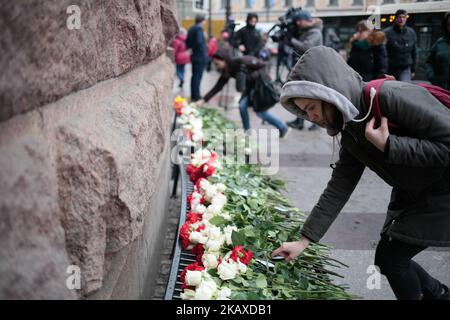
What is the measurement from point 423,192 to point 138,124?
1.17 metres

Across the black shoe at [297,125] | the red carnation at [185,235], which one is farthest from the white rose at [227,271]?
the black shoe at [297,125]

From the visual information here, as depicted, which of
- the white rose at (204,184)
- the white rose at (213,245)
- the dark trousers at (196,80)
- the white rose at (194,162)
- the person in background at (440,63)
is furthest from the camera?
the dark trousers at (196,80)

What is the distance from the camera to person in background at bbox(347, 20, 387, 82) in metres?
6.04

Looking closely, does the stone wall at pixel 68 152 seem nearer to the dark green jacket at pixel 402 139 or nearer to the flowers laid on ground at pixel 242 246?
the flowers laid on ground at pixel 242 246

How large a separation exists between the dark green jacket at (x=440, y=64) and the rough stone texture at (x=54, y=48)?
4.47m

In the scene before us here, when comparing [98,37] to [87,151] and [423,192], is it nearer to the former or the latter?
[87,151]

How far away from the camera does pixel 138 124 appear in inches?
63.2

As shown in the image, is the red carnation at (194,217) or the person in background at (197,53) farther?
the person in background at (197,53)

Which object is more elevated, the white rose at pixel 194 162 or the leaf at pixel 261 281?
the white rose at pixel 194 162

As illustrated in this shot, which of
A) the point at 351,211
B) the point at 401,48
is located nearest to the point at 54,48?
the point at 351,211

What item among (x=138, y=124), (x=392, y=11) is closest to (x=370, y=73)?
(x=392, y=11)

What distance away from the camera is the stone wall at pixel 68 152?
37.2 inches

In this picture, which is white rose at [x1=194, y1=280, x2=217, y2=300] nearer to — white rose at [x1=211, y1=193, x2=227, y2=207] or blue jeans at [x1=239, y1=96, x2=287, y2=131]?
white rose at [x1=211, y1=193, x2=227, y2=207]

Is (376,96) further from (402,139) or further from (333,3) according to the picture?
(333,3)
